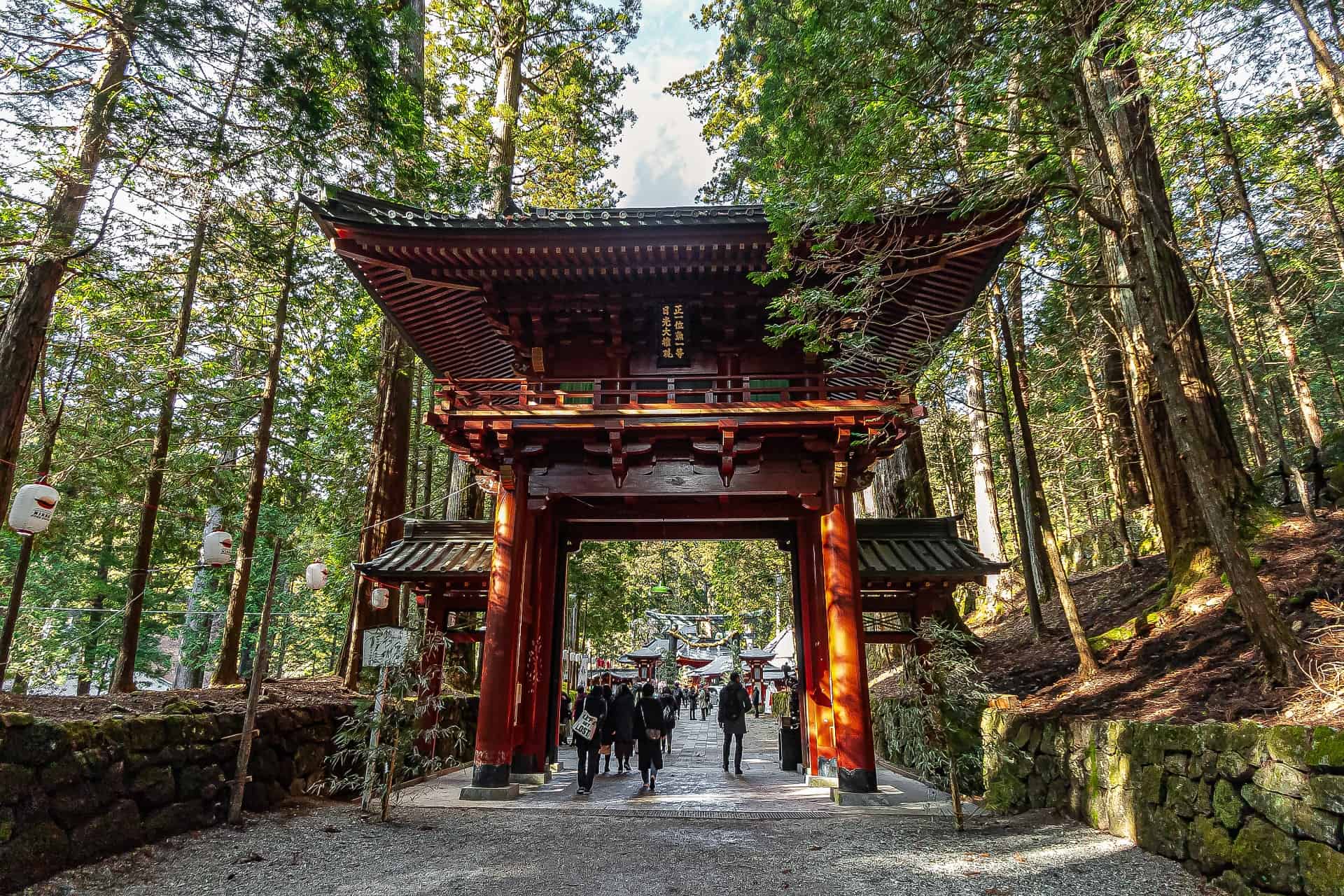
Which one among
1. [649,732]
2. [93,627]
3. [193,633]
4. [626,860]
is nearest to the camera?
[626,860]

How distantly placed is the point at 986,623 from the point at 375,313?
15.6 m

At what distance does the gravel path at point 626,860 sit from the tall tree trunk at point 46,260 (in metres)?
3.69

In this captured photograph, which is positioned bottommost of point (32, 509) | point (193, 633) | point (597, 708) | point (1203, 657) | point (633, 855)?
point (633, 855)

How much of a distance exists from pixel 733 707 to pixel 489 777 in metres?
4.31

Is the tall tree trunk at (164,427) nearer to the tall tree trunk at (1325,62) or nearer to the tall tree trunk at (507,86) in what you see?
the tall tree trunk at (507,86)

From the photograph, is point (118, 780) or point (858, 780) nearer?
point (118, 780)

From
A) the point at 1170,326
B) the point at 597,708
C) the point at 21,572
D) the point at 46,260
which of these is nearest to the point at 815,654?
the point at 597,708

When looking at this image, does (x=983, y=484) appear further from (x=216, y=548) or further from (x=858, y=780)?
(x=216, y=548)

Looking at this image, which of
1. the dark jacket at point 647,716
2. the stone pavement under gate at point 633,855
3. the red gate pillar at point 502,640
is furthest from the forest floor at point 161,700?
the dark jacket at point 647,716

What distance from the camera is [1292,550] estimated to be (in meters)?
6.82

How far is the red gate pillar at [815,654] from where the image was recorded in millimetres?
8305

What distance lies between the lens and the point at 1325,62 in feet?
26.6

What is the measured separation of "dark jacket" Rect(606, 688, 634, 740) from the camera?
28.2 feet

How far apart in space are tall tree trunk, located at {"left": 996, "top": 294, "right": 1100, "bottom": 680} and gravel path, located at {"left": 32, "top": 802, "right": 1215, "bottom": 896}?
7.19 ft
